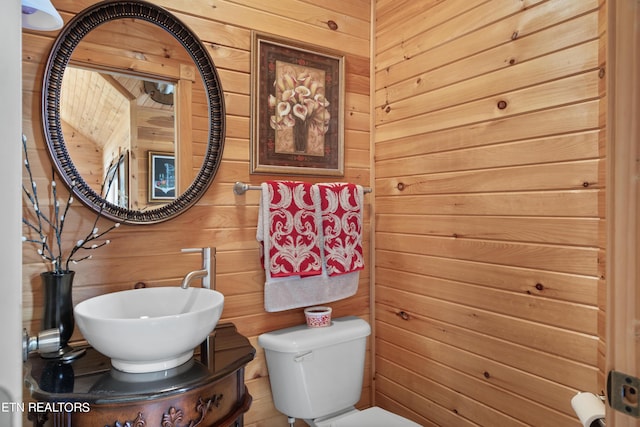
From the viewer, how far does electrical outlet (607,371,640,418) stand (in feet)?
1.77

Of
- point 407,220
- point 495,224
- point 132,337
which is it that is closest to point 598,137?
point 495,224

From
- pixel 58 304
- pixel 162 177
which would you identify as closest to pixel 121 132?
pixel 162 177

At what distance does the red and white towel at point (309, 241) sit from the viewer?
64.4 inches

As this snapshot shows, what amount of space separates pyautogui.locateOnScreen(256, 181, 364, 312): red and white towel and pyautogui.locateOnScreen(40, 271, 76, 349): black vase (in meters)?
0.69

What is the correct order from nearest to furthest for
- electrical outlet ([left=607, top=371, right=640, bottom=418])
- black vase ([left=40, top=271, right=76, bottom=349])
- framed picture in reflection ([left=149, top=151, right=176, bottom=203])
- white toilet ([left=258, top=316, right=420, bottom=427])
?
electrical outlet ([left=607, top=371, right=640, bottom=418]) → black vase ([left=40, top=271, right=76, bottom=349]) → framed picture in reflection ([left=149, top=151, right=176, bottom=203]) → white toilet ([left=258, top=316, right=420, bottom=427])

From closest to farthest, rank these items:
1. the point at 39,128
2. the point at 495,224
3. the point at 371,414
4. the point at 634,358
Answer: the point at 634,358, the point at 39,128, the point at 495,224, the point at 371,414

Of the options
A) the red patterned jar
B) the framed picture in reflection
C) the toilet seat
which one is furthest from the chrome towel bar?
the toilet seat

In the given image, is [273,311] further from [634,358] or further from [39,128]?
[634,358]

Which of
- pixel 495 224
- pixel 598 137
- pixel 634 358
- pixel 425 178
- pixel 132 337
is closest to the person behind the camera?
pixel 634 358

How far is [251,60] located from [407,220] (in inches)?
39.1


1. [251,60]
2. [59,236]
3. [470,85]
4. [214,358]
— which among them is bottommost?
[214,358]

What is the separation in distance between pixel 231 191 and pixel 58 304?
0.73 meters

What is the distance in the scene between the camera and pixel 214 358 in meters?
1.25

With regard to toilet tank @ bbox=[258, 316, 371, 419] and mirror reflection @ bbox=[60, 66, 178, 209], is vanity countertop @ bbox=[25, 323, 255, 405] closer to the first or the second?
toilet tank @ bbox=[258, 316, 371, 419]
